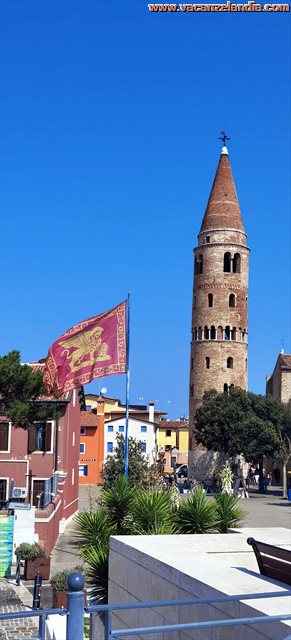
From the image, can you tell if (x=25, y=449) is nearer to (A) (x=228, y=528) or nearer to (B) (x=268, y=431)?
(A) (x=228, y=528)

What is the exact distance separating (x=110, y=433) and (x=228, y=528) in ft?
200

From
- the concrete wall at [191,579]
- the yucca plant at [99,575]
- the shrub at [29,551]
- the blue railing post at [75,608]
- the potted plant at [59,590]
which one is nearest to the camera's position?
the blue railing post at [75,608]

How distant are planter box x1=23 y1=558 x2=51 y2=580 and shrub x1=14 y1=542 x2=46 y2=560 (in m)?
0.24

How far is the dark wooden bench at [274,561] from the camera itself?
24.1ft

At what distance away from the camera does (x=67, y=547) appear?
28219 millimetres

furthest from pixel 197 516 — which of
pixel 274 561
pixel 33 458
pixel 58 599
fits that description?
pixel 33 458

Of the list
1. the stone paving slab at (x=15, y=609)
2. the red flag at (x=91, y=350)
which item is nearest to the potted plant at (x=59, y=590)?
the stone paving slab at (x=15, y=609)

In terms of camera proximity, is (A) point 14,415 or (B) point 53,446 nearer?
(A) point 14,415

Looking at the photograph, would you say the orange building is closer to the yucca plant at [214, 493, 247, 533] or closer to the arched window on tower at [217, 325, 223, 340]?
the arched window on tower at [217, 325, 223, 340]

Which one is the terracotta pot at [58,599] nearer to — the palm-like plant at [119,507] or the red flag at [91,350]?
the palm-like plant at [119,507]

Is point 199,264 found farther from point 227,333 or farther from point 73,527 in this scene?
point 73,527

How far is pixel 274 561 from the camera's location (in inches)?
301

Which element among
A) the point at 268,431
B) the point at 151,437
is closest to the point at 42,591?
the point at 268,431

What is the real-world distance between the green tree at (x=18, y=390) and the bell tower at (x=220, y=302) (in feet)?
158
